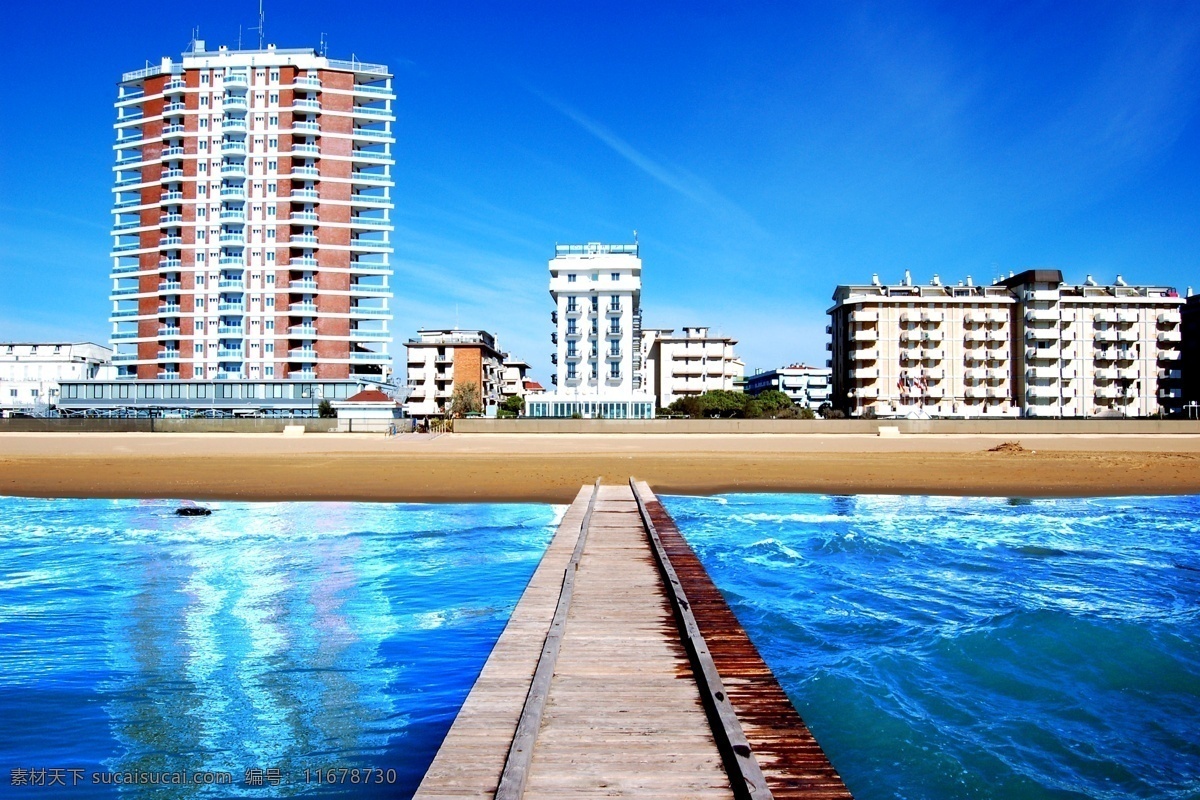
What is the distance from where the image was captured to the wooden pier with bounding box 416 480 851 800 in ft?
15.1

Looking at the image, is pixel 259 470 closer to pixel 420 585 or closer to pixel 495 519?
pixel 495 519

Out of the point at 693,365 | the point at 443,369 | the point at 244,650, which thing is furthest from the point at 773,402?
the point at 244,650

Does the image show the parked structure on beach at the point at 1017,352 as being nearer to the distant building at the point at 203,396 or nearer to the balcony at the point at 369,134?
the balcony at the point at 369,134

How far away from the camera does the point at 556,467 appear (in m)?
33.2

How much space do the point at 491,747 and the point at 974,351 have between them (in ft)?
342

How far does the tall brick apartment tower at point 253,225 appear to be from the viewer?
81.1 meters

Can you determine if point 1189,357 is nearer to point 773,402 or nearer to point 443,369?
point 773,402

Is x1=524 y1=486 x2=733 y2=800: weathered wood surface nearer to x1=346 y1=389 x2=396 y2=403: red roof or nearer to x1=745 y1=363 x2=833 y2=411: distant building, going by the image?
x1=346 y1=389 x2=396 y2=403: red roof

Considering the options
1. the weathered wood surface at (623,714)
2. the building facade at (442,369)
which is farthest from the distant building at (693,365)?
the weathered wood surface at (623,714)

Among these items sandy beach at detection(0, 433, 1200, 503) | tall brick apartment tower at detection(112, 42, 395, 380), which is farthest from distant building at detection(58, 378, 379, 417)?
sandy beach at detection(0, 433, 1200, 503)

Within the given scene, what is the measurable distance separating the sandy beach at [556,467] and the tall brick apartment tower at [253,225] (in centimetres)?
3009

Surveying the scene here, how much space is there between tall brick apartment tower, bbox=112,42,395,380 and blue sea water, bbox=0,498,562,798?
66.9 m

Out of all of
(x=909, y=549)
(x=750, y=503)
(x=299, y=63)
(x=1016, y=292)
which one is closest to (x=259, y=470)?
(x=750, y=503)

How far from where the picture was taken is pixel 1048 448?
153 ft
